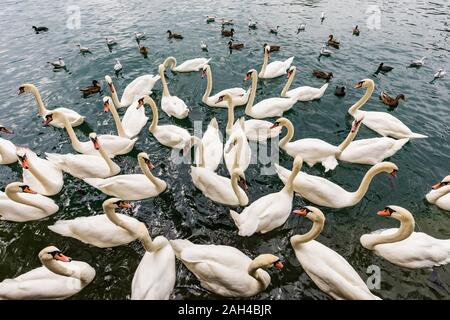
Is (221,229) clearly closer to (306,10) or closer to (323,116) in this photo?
(323,116)

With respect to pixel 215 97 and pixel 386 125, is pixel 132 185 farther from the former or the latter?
pixel 386 125

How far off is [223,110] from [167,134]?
326 cm

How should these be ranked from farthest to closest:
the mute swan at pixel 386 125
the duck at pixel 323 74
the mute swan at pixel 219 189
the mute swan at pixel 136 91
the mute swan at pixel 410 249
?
the duck at pixel 323 74 → the mute swan at pixel 136 91 → the mute swan at pixel 386 125 → the mute swan at pixel 219 189 → the mute swan at pixel 410 249

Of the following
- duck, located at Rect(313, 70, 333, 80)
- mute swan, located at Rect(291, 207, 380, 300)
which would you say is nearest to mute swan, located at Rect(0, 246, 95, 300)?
mute swan, located at Rect(291, 207, 380, 300)

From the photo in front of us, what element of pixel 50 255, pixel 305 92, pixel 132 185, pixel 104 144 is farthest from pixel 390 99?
pixel 50 255

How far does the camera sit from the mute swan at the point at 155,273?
6.16 meters

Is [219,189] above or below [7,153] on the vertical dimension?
below

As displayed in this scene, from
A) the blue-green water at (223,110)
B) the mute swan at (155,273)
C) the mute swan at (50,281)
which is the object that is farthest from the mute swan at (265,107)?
the mute swan at (50,281)

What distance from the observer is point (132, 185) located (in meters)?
8.49

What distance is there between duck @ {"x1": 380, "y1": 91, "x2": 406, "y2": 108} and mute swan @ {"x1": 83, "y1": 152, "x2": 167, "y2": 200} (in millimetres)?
10350

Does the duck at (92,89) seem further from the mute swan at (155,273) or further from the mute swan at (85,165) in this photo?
the mute swan at (155,273)

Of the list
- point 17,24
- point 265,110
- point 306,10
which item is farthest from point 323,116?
point 17,24

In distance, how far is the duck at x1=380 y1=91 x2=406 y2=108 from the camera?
1273cm

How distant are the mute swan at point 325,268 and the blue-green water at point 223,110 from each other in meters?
0.42
